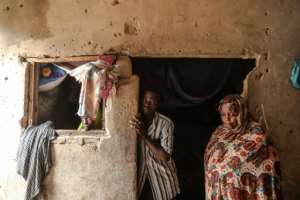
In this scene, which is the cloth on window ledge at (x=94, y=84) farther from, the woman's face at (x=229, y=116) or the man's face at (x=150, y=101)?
the woman's face at (x=229, y=116)

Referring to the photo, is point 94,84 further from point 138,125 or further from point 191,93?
point 191,93

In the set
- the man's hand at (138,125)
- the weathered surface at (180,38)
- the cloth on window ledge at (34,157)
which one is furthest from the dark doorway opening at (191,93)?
the cloth on window ledge at (34,157)

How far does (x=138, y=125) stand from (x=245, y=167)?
1267mm

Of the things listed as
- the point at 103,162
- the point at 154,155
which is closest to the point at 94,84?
Result: the point at 103,162

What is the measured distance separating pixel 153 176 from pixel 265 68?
1845 mm

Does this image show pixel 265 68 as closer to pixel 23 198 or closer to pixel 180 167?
pixel 180 167

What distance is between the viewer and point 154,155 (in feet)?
13.4

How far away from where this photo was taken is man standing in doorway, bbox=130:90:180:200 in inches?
156

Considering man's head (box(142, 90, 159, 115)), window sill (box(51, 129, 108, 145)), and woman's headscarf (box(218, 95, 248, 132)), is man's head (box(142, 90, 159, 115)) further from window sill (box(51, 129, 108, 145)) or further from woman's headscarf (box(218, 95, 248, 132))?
Result: woman's headscarf (box(218, 95, 248, 132))

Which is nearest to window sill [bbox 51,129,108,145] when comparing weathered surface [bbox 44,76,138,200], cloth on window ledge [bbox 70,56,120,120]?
weathered surface [bbox 44,76,138,200]

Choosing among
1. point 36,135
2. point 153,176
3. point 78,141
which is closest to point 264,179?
point 153,176

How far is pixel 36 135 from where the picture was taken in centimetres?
423

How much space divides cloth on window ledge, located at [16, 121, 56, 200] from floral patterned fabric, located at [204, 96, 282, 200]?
2.00 meters

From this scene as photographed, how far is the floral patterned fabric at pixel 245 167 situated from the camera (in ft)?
11.7
